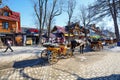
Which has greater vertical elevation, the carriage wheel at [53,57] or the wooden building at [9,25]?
the wooden building at [9,25]

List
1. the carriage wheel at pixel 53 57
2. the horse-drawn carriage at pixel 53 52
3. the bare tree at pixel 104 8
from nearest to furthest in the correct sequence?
the carriage wheel at pixel 53 57 < the horse-drawn carriage at pixel 53 52 < the bare tree at pixel 104 8

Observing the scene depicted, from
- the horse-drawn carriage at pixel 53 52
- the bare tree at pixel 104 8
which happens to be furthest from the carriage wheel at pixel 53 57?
the bare tree at pixel 104 8

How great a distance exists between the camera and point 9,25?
43.2 meters

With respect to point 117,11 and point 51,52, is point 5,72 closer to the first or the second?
point 51,52

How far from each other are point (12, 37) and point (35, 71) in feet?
110

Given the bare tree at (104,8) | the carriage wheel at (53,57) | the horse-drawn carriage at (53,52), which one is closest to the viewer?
the carriage wheel at (53,57)

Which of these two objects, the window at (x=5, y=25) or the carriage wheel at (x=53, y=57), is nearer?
the carriage wheel at (x=53, y=57)

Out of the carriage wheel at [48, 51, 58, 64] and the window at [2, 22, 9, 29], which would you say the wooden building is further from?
the carriage wheel at [48, 51, 58, 64]

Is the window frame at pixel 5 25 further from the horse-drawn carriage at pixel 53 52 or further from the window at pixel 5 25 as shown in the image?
the horse-drawn carriage at pixel 53 52

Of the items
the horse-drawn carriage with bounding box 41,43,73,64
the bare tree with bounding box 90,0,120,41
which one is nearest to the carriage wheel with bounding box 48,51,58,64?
the horse-drawn carriage with bounding box 41,43,73,64

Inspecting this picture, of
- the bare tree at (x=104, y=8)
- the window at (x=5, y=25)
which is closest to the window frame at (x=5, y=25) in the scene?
the window at (x=5, y=25)

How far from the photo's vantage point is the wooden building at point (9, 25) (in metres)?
41.1

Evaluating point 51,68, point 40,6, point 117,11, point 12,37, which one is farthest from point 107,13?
point 51,68

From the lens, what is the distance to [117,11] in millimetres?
31375
